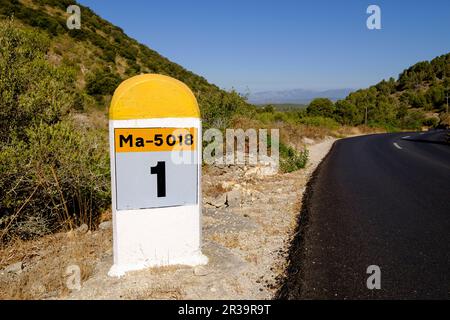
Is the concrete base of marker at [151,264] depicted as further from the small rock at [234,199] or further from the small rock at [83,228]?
the small rock at [234,199]

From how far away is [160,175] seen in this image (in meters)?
3.78

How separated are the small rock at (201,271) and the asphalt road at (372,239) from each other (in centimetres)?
79

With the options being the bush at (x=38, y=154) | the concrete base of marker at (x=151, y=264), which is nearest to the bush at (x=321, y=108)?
the bush at (x=38, y=154)

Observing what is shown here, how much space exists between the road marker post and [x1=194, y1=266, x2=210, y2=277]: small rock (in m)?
0.15

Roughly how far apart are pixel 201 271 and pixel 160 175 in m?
1.06

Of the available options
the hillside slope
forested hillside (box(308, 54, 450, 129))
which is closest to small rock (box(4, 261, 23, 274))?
forested hillside (box(308, 54, 450, 129))

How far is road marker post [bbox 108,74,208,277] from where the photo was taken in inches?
142

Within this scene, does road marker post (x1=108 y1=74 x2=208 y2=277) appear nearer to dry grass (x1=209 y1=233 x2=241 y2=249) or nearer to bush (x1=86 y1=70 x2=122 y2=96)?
dry grass (x1=209 y1=233 x2=241 y2=249)

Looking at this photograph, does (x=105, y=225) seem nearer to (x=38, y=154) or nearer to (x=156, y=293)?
(x=38, y=154)

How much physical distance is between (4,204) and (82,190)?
110 cm

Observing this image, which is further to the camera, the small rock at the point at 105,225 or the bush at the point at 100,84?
the bush at the point at 100,84

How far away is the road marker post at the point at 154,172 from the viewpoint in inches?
142

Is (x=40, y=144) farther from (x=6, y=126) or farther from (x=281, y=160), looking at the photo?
(x=281, y=160)
